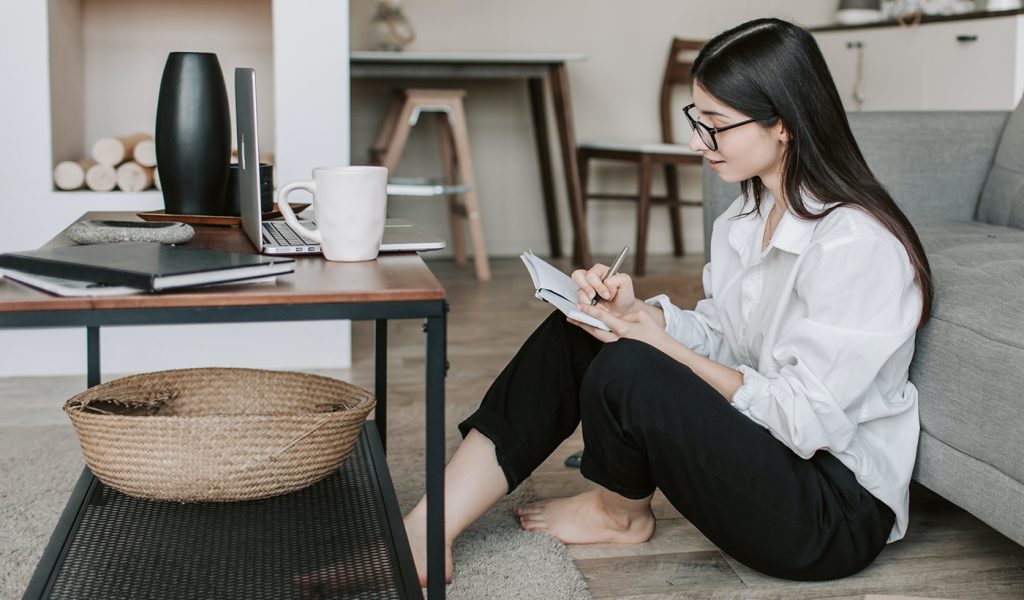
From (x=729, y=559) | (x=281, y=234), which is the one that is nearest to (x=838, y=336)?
(x=729, y=559)

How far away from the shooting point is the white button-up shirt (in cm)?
131

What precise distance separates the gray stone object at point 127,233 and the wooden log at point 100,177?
4.38ft

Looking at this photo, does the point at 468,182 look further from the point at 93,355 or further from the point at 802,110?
the point at 802,110

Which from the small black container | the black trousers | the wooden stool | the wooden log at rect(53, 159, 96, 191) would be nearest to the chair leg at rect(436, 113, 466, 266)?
the wooden stool

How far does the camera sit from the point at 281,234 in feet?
4.75

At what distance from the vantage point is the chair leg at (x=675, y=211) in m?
4.64

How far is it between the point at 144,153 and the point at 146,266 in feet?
5.83

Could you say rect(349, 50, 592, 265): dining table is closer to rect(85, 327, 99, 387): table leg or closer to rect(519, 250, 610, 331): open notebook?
rect(85, 327, 99, 387): table leg

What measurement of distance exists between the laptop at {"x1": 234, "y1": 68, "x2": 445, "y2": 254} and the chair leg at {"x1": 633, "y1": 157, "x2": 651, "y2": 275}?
267 centimetres

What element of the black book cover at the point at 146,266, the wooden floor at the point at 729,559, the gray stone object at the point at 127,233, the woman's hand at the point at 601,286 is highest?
the gray stone object at the point at 127,233

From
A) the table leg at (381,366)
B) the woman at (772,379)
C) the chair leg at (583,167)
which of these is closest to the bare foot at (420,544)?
the woman at (772,379)

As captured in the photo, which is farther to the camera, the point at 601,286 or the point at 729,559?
the point at 729,559

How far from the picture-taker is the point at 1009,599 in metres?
1.48

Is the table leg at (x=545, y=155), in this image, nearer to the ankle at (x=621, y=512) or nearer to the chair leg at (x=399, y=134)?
the chair leg at (x=399, y=134)
